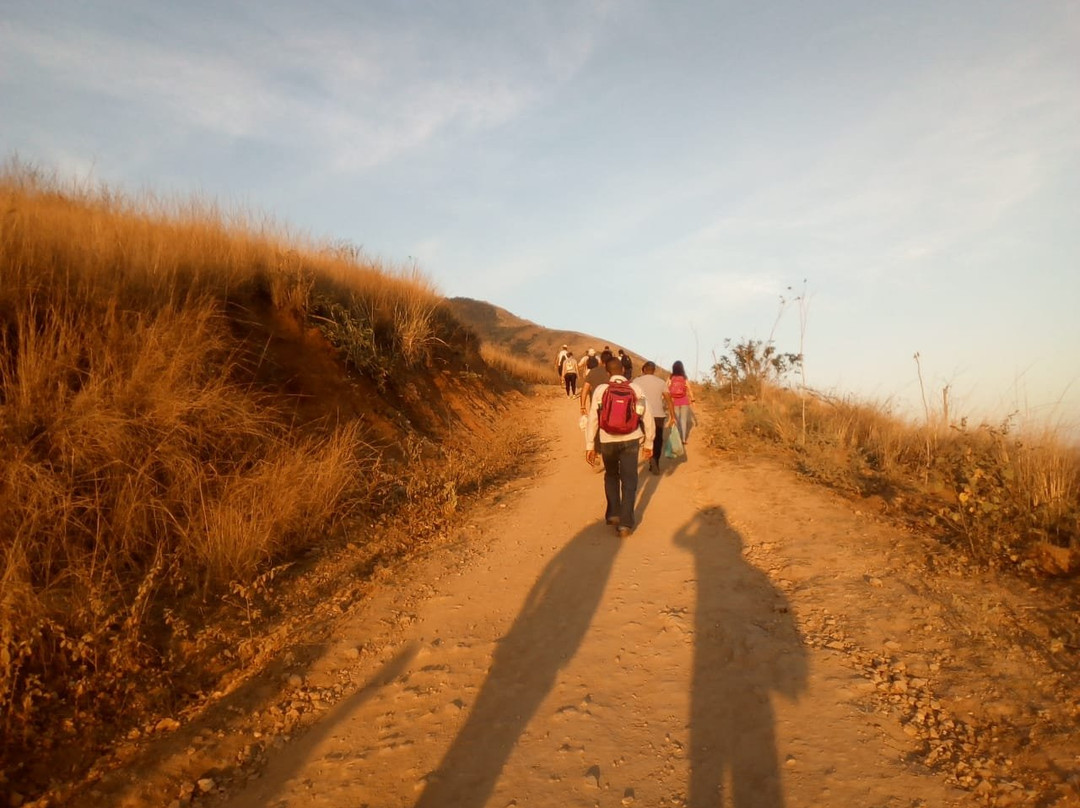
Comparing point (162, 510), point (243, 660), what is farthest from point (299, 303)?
point (243, 660)

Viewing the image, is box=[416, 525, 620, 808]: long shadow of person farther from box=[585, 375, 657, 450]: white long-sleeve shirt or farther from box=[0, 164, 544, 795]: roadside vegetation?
box=[0, 164, 544, 795]: roadside vegetation

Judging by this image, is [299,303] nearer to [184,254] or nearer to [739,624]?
[184,254]

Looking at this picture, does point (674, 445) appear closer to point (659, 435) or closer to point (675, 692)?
point (659, 435)

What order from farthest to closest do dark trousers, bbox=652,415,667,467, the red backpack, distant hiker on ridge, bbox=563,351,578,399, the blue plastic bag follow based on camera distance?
distant hiker on ridge, bbox=563,351,578,399 < the blue plastic bag < dark trousers, bbox=652,415,667,467 < the red backpack

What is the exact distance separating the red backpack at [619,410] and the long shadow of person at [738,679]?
169cm

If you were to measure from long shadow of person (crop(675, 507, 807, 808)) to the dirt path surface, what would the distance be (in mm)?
16

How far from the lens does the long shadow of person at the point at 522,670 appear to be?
10.8ft

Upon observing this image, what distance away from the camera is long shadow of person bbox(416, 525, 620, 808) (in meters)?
3.30

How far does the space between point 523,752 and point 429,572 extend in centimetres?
264

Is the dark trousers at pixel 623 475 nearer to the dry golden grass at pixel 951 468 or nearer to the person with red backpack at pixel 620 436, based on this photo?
the person with red backpack at pixel 620 436

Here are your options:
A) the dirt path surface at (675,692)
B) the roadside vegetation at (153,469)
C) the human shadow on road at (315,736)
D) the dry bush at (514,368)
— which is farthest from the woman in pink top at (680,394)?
the dry bush at (514,368)

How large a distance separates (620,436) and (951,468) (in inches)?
179

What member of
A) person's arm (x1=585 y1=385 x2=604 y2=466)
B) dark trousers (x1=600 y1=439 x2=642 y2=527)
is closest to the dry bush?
person's arm (x1=585 y1=385 x2=604 y2=466)

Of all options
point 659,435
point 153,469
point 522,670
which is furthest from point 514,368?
point 522,670
